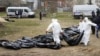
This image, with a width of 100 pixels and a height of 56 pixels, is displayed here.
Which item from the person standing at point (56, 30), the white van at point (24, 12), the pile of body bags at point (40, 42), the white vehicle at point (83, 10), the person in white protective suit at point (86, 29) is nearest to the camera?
the pile of body bags at point (40, 42)

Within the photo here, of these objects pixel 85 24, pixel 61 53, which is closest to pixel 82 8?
pixel 85 24

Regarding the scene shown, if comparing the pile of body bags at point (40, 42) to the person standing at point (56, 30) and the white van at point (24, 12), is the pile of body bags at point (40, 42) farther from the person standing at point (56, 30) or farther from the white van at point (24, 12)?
the white van at point (24, 12)

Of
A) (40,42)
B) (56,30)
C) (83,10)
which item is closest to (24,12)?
(83,10)

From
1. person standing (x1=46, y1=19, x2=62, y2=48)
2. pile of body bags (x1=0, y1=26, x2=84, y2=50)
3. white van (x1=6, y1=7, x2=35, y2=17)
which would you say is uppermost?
person standing (x1=46, y1=19, x2=62, y2=48)

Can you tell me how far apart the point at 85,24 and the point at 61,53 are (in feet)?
10.9

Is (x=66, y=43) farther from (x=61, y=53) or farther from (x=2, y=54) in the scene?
(x=2, y=54)

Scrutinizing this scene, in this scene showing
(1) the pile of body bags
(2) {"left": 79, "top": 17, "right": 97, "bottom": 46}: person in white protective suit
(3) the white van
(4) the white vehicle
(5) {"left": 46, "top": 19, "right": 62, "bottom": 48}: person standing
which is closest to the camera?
(1) the pile of body bags

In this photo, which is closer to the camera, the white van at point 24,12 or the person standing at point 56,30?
the person standing at point 56,30

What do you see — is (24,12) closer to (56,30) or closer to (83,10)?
(83,10)

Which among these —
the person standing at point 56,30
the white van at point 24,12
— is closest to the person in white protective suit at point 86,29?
the person standing at point 56,30

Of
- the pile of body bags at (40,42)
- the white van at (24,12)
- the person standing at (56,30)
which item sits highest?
the person standing at (56,30)

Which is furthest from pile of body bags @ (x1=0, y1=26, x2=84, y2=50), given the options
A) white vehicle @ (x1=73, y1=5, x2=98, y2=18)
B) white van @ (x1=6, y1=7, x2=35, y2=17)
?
white van @ (x1=6, y1=7, x2=35, y2=17)

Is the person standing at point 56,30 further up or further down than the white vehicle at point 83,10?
further up

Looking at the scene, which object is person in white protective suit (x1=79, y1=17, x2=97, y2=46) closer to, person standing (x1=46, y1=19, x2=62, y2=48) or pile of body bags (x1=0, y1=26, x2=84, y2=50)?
pile of body bags (x1=0, y1=26, x2=84, y2=50)
